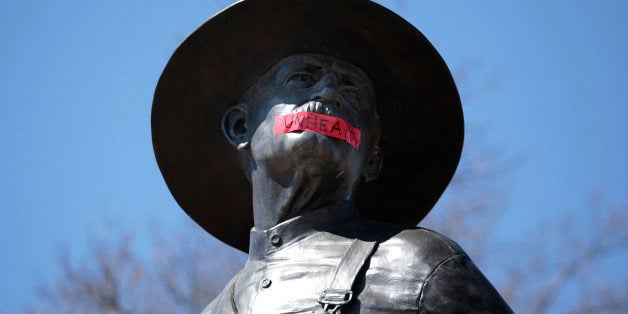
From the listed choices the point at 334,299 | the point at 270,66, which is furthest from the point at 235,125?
the point at 334,299

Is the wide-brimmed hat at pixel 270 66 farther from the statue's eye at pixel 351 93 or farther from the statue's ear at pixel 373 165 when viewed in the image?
the statue's eye at pixel 351 93

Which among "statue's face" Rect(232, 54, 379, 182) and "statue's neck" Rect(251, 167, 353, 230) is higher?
"statue's face" Rect(232, 54, 379, 182)

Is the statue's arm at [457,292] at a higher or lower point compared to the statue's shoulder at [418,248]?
lower

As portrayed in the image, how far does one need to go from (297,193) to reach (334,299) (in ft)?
2.48

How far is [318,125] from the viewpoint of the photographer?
6.35m

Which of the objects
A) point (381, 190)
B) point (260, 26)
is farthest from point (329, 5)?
point (381, 190)

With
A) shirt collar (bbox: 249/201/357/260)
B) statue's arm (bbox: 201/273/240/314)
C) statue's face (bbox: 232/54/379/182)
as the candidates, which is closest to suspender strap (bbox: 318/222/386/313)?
shirt collar (bbox: 249/201/357/260)

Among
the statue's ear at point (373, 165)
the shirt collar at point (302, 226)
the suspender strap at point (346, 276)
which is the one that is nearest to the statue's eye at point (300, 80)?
the statue's ear at point (373, 165)

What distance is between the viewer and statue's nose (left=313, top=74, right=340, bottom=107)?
6473 mm

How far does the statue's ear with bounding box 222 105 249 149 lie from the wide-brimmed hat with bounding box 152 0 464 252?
7 cm

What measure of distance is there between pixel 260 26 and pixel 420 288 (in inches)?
62.6

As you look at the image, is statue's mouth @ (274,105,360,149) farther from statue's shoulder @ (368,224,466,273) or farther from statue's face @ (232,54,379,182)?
statue's shoulder @ (368,224,466,273)

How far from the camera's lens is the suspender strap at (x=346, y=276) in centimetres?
581

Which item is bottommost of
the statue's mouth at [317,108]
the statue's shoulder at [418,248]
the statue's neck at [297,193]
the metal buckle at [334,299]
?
the metal buckle at [334,299]
